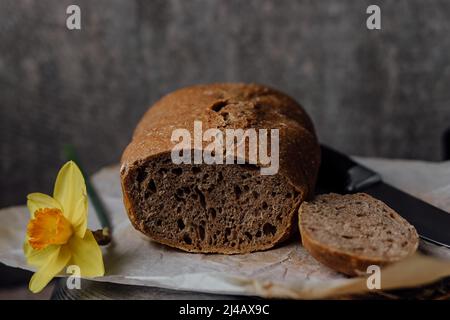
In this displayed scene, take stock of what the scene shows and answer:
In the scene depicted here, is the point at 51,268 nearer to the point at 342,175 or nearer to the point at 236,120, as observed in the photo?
the point at 236,120

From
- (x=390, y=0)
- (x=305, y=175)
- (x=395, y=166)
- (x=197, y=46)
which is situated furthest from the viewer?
(x=197, y=46)

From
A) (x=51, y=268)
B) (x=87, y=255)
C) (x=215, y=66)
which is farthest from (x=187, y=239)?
(x=215, y=66)

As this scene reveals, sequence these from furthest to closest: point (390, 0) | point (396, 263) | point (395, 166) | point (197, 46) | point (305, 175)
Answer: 1. point (197, 46)
2. point (390, 0)
3. point (395, 166)
4. point (305, 175)
5. point (396, 263)

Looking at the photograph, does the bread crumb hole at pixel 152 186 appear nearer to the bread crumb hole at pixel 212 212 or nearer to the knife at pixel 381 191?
the bread crumb hole at pixel 212 212

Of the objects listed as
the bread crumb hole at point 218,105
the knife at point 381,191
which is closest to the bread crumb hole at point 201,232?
the bread crumb hole at point 218,105

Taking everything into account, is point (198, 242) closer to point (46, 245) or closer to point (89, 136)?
point (46, 245)

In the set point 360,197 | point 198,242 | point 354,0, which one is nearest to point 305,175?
point 360,197
